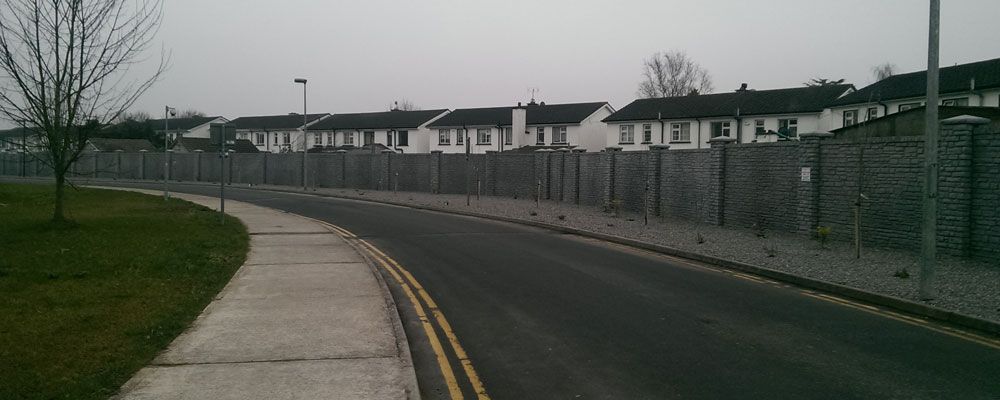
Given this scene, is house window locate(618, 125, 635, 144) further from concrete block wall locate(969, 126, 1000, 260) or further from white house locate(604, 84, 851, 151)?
concrete block wall locate(969, 126, 1000, 260)

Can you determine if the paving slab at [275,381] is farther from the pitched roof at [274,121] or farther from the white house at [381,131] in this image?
the pitched roof at [274,121]

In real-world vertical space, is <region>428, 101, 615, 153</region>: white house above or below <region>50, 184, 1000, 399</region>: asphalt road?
above

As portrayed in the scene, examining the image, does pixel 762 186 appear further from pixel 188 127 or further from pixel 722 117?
pixel 188 127

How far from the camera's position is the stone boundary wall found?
12234 millimetres

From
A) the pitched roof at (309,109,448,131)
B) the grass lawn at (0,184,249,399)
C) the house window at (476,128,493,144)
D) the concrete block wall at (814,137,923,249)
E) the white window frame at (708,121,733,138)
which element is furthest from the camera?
the pitched roof at (309,109,448,131)

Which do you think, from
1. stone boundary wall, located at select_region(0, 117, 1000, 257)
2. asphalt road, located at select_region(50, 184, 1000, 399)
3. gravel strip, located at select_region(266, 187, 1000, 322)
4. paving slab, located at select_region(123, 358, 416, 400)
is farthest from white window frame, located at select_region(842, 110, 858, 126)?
paving slab, located at select_region(123, 358, 416, 400)

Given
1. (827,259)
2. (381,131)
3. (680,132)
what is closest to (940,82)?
(680,132)

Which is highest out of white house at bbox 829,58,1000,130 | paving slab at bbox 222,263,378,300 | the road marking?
white house at bbox 829,58,1000,130

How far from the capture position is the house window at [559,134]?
61.2 meters

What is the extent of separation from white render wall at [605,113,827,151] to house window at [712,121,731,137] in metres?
0.22

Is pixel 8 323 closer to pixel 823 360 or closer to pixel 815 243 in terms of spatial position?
pixel 823 360

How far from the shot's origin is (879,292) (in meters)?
9.80

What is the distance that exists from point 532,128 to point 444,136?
375 inches

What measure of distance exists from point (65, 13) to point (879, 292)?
1886 centimetres
